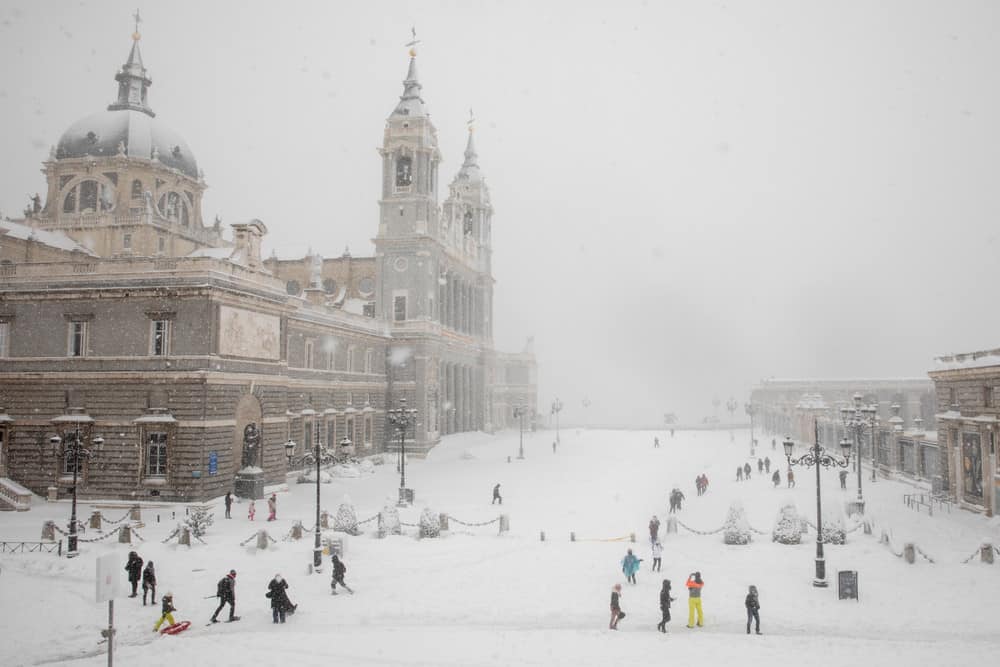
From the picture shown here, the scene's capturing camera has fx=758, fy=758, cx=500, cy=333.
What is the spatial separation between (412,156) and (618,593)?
4733 centimetres

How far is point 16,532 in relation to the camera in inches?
1031

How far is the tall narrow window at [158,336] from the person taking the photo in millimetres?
31953

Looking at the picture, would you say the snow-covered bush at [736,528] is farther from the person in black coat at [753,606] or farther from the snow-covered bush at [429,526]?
the snow-covered bush at [429,526]

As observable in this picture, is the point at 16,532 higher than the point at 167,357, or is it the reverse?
the point at 167,357

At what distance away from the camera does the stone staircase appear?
100.0 feet

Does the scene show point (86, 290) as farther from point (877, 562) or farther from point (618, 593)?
point (877, 562)

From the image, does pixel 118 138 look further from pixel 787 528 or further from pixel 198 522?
pixel 787 528

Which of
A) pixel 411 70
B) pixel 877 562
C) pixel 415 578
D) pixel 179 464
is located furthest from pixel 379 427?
pixel 877 562

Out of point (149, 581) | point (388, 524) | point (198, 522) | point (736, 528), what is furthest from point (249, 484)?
point (736, 528)

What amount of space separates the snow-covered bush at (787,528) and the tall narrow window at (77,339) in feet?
94.1

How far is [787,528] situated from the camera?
25250mm

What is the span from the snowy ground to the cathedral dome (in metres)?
33.8

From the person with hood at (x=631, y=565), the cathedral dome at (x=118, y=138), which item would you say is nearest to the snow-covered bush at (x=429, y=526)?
the person with hood at (x=631, y=565)

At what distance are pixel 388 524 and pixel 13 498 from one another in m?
16.3
